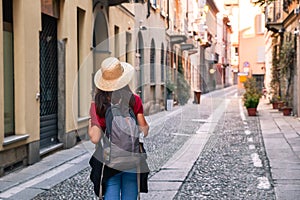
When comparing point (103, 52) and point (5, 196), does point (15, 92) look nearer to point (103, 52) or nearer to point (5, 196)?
point (5, 196)

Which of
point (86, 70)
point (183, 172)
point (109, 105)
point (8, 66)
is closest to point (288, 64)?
point (86, 70)

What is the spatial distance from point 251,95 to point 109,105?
53.3 ft

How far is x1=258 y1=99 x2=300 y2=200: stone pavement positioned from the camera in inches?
245

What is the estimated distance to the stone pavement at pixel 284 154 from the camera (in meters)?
6.23

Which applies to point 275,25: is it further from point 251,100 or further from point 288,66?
point 251,100

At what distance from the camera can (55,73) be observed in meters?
9.79

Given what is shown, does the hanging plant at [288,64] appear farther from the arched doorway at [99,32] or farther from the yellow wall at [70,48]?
the yellow wall at [70,48]

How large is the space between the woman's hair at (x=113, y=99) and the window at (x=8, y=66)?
4.31m

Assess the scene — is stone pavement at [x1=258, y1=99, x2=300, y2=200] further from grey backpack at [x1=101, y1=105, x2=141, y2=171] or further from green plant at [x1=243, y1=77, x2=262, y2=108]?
green plant at [x1=243, y1=77, x2=262, y2=108]

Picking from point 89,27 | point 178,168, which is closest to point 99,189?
point 178,168

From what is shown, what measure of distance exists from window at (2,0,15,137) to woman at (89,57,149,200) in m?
4.25

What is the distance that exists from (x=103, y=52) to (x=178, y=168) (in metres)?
5.02

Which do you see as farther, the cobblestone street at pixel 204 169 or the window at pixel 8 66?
the window at pixel 8 66

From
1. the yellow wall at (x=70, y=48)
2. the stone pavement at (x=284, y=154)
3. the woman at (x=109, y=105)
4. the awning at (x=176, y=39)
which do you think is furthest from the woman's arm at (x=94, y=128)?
the awning at (x=176, y=39)
